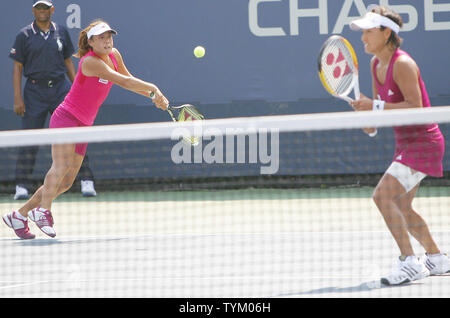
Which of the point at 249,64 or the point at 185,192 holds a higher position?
the point at 249,64

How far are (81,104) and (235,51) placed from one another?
11.4ft

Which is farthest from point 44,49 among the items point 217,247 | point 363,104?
point 363,104

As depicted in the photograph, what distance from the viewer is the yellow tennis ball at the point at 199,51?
369 inches

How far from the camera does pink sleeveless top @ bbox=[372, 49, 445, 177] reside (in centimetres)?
448

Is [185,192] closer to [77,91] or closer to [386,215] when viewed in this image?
[77,91]

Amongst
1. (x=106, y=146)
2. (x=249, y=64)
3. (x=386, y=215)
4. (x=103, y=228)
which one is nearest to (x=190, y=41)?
(x=249, y=64)

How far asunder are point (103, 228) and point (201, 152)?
2303 millimetres

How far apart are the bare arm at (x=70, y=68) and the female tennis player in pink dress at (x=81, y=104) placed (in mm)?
2548

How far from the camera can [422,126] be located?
450 cm

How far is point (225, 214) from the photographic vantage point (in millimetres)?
7703

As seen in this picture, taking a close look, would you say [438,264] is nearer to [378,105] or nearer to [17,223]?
[378,105]

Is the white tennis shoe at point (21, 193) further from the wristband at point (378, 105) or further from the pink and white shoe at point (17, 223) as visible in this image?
the wristband at point (378, 105)

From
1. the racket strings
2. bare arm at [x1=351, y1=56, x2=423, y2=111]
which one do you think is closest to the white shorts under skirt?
bare arm at [x1=351, y1=56, x2=423, y2=111]

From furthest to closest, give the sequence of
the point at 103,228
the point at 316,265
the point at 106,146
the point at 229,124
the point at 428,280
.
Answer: the point at 106,146, the point at 103,228, the point at 316,265, the point at 428,280, the point at 229,124
